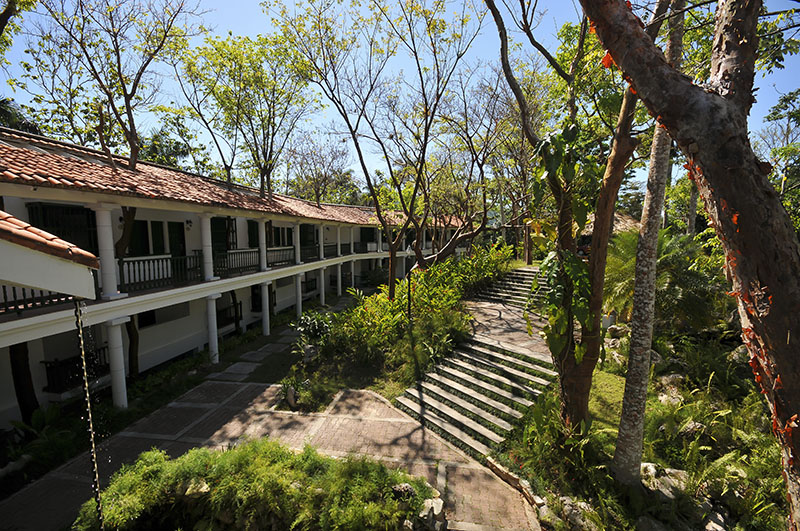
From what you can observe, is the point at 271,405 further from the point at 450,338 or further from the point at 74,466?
the point at 450,338

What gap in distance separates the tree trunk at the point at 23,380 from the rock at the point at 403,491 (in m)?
8.32

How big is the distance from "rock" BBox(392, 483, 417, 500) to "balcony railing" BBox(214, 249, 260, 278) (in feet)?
30.3

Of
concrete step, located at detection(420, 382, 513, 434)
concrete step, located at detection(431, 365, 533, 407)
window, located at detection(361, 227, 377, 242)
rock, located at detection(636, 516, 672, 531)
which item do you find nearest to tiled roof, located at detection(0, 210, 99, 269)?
rock, located at detection(636, 516, 672, 531)

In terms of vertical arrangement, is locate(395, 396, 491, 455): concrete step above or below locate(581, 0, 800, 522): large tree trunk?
below

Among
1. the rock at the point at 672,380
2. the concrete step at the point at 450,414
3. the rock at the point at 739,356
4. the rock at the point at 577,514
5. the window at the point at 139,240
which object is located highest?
the window at the point at 139,240

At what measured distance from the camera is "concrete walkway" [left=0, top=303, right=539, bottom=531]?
17.8 ft

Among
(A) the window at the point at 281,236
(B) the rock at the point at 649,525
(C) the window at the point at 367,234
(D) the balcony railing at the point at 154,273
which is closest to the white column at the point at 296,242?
(A) the window at the point at 281,236

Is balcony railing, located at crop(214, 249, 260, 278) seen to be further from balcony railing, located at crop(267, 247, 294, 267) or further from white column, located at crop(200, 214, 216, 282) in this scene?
balcony railing, located at crop(267, 247, 294, 267)

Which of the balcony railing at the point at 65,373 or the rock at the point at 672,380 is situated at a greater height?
the rock at the point at 672,380

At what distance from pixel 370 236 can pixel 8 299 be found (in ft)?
71.4

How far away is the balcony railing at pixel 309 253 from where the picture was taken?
1755 cm

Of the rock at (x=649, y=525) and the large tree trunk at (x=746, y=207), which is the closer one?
the large tree trunk at (x=746, y=207)

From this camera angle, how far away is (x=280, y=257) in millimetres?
15805

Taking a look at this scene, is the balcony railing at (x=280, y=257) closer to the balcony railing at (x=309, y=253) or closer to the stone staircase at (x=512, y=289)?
the balcony railing at (x=309, y=253)
